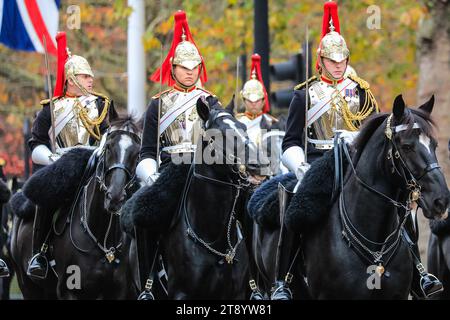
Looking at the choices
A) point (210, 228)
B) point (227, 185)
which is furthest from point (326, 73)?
point (210, 228)

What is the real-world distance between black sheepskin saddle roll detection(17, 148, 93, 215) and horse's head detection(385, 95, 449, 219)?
398cm

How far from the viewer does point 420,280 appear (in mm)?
11055

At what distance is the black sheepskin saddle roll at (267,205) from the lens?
12.2 metres

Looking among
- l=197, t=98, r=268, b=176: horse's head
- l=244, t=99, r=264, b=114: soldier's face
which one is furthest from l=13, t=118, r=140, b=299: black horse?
l=244, t=99, r=264, b=114: soldier's face

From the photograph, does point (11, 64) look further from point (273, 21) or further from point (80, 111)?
point (80, 111)

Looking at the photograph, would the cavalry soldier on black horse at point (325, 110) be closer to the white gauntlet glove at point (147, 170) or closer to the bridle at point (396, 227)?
the bridle at point (396, 227)

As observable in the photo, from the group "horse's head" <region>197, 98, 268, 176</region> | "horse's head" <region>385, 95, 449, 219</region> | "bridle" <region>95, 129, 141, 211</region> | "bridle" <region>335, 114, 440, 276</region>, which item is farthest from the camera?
"bridle" <region>95, 129, 141, 211</region>

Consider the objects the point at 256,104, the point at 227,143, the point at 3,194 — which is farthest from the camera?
the point at 256,104

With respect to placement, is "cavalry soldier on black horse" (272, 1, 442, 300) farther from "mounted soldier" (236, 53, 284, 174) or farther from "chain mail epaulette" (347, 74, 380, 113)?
"mounted soldier" (236, 53, 284, 174)

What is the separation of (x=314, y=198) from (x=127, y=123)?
246 centimetres

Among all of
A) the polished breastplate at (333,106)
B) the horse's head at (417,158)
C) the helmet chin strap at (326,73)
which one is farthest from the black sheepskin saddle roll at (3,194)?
the horse's head at (417,158)

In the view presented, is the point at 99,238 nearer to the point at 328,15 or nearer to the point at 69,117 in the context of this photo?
the point at 69,117

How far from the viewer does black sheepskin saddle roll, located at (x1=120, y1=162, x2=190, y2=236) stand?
11484 mm

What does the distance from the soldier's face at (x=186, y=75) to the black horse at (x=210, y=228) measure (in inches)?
34.4
